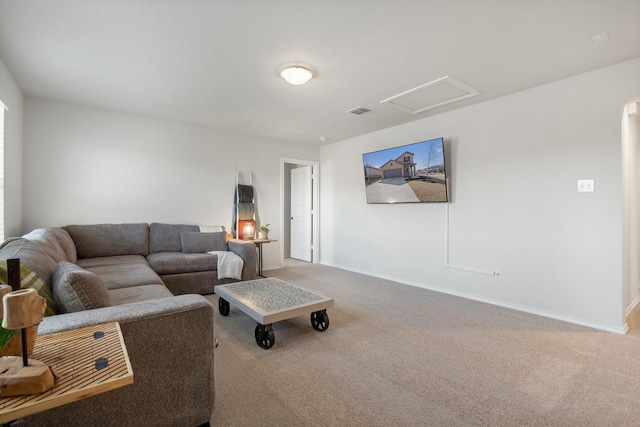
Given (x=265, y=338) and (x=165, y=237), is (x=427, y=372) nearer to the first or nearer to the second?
(x=265, y=338)

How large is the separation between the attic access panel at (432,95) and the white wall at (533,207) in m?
0.39

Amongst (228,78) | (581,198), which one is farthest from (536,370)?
(228,78)

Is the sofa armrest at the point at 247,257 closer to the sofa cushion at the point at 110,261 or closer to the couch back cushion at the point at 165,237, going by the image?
the couch back cushion at the point at 165,237

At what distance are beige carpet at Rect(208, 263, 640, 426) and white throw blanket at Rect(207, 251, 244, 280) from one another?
85 cm

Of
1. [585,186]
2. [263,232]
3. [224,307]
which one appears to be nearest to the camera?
[585,186]

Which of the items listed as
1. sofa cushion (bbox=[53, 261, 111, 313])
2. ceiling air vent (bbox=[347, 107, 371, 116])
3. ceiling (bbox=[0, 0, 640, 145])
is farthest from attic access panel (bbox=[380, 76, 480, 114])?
sofa cushion (bbox=[53, 261, 111, 313])

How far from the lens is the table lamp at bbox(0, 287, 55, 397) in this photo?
67 centimetres

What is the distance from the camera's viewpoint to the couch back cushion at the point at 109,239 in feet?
12.0

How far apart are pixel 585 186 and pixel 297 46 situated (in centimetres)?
296

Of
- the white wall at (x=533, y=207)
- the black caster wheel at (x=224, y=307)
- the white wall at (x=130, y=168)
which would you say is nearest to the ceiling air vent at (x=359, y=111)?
the white wall at (x=533, y=207)

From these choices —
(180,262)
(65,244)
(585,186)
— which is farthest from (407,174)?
(65,244)

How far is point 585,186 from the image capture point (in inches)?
116

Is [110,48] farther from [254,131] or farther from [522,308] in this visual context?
[522,308]

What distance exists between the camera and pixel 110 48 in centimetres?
250
